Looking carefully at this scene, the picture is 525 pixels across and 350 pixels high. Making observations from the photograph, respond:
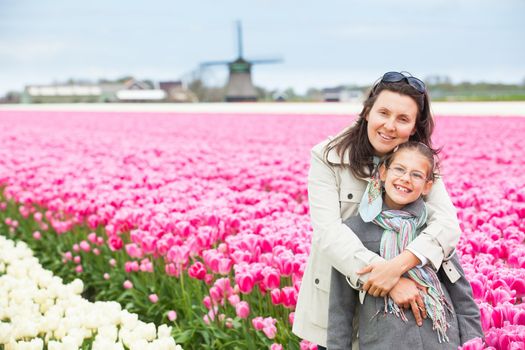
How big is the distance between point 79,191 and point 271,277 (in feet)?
9.66

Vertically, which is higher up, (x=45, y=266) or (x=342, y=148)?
(x=342, y=148)

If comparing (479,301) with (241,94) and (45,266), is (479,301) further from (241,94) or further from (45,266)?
(241,94)

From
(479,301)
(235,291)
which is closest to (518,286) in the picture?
(479,301)

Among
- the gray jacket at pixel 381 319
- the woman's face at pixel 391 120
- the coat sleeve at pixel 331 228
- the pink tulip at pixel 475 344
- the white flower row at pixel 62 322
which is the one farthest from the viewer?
the white flower row at pixel 62 322

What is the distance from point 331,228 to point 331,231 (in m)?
0.02

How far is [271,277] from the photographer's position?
287cm

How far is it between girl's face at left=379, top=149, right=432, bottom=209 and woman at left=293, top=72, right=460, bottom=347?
0.32 feet

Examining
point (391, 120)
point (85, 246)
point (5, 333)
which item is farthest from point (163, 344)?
point (85, 246)

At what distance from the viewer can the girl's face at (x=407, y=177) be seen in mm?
2166

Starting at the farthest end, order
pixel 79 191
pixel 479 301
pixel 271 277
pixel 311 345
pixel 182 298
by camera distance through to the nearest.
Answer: pixel 79 191 → pixel 182 298 → pixel 271 277 → pixel 311 345 → pixel 479 301

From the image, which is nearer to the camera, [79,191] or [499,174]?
[79,191]

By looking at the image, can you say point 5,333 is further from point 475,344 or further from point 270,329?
point 475,344

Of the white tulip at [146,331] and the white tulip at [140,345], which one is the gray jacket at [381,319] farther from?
the white tulip at [146,331]

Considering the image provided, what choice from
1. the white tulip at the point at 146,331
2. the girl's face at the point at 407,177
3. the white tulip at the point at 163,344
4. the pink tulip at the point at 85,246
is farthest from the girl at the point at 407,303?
the pink tulip at the point at 85,246
